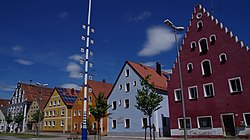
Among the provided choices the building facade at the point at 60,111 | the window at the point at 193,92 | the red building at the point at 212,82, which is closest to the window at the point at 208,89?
the red building at the point at 212,82

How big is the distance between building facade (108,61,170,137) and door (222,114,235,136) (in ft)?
35.3

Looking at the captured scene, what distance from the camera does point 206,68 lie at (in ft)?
98.5

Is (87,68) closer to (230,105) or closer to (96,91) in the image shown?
(230,105)

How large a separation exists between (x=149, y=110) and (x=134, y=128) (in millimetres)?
→ 16830

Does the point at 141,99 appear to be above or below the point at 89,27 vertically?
below

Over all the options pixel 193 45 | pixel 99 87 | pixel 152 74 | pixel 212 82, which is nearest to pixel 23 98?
pixel 99 87

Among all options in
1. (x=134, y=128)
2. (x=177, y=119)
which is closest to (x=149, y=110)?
(x=177, y=119)

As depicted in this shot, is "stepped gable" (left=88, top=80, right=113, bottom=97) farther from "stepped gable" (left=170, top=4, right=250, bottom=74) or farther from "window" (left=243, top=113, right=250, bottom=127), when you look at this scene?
"window" (left=243, top=113, right=250, bottom=127)

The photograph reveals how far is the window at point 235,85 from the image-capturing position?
26.5 meters

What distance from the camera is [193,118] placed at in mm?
30109

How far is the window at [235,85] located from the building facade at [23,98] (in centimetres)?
6311

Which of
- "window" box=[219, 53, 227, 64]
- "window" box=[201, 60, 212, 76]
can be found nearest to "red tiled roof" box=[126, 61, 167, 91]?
"window" box=[201, 60, 212, 76]

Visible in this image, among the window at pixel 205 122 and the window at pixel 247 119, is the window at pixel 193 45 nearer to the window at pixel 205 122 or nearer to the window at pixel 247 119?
the window at pixel 205 122

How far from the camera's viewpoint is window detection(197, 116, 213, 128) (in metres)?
28.5
